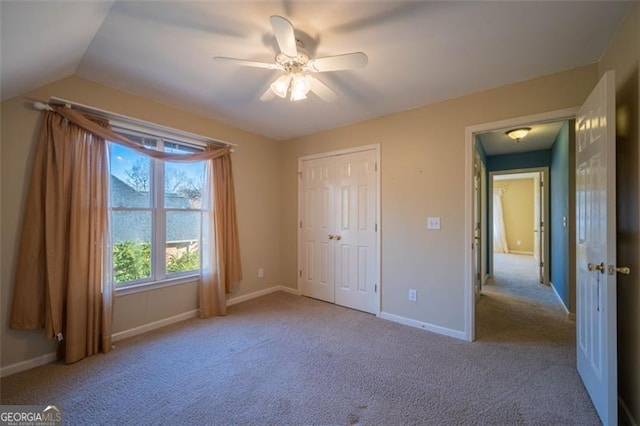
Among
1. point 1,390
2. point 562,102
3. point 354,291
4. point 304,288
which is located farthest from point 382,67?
point 1,390

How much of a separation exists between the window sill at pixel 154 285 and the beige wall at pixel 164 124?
0.06 metres

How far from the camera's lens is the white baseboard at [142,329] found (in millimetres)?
2053

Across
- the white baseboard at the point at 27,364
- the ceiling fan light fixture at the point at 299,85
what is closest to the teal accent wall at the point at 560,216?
the ceiling fan light fixture at the point at 299,85

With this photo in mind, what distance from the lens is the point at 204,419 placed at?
162 cm

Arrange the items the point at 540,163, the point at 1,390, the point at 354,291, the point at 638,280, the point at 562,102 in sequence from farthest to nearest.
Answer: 1. the point at 540,163
2. the point at 354,291
3. the point at 562,102
4. the point at 1,390
5. the point at 638,280

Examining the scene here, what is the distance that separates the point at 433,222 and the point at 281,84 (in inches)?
81.7

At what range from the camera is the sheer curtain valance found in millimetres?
2092

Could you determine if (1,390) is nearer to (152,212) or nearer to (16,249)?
(16,249)

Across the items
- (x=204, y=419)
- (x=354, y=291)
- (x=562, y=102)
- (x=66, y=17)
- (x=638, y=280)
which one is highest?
(x=66, y=17)

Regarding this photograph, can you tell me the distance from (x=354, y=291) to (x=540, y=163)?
4.49 m

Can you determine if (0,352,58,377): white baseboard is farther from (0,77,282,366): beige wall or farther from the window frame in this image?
the window frame

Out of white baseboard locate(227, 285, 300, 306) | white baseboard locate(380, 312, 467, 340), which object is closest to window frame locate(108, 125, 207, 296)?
white baseboard locate(227, 285, 300, 306)

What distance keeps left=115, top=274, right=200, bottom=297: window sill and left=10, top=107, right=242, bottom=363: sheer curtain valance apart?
0.73ft

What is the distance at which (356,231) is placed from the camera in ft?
11.5
